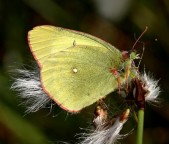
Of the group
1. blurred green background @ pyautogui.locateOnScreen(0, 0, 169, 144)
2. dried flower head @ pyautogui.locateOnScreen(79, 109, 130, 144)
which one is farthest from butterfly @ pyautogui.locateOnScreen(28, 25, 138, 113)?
blurred green background @ pyautogui.locateOnScreen(0, 0, 169, 144)

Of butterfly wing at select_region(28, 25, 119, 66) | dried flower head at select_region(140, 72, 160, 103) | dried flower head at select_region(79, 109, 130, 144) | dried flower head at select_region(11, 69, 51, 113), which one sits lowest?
dried flower head at select_region(79, 109, 130, 144)

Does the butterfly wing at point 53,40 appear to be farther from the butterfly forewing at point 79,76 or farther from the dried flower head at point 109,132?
the dried flower head at point 109,132

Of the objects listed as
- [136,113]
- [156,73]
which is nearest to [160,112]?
[156,73]

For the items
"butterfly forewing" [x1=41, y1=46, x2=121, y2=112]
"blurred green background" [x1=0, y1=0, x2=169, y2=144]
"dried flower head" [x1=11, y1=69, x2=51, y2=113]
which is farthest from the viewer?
"blurred green background" [x1=0, y1=0, x2=169, y2=144]

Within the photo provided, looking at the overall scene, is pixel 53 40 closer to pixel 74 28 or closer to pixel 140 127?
pixel 140 127

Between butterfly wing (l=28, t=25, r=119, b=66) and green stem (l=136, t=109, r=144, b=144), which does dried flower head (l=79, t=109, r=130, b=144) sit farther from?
butterfly wing (l=28, t=25, r=119, b=66)

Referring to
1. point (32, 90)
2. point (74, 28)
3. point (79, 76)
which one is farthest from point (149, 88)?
point (74, 28)

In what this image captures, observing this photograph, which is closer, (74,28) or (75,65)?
(75,65)
